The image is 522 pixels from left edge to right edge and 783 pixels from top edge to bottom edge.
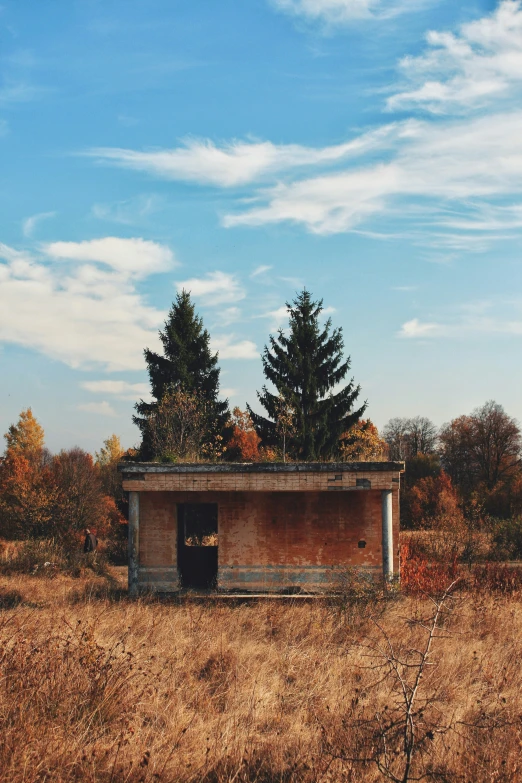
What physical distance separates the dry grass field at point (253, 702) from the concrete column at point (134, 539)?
2.79 m

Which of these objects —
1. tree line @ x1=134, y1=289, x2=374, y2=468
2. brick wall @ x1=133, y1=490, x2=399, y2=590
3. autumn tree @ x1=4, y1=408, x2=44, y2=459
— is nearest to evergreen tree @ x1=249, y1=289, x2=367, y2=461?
tree line @ x1=134, y1=289, x2=374, y2=468

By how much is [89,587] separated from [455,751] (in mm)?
11487

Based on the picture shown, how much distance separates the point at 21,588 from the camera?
1625cm

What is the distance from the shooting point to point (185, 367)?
37.8m

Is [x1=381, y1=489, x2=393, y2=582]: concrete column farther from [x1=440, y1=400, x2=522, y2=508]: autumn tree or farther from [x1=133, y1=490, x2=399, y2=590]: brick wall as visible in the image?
[x1=440, y1=400, x2=522, y2=508]: autumn tree

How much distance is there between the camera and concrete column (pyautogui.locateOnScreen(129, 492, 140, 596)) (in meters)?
15.2

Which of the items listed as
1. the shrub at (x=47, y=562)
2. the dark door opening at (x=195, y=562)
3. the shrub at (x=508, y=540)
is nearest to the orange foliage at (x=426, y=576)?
the dark door opening at (x=195, y=562)

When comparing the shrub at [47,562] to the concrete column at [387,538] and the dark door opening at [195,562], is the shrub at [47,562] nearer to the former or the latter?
the dark door opening at [195,562]

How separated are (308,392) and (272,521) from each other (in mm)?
21511

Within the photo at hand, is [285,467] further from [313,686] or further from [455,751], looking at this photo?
[455,751]

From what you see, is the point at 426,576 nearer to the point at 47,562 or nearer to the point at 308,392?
the point at 47,562

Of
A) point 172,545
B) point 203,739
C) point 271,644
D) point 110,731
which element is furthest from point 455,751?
point 172,545

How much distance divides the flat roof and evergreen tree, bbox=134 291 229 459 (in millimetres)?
20973

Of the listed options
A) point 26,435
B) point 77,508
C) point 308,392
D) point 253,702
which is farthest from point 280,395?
point 26,435
